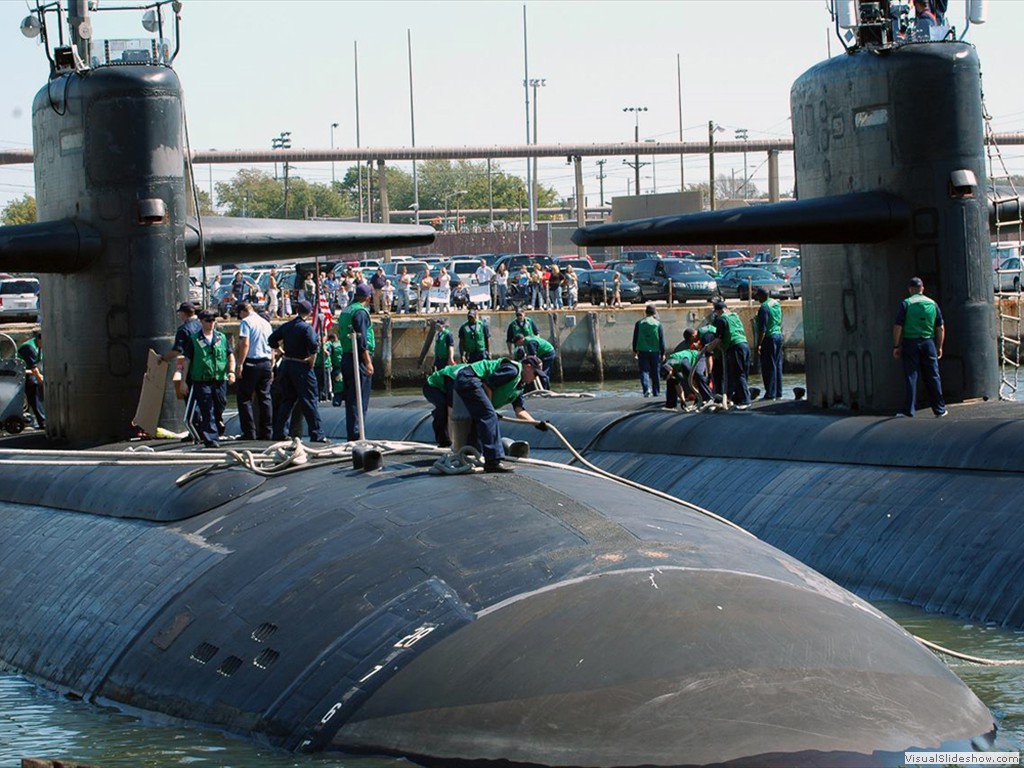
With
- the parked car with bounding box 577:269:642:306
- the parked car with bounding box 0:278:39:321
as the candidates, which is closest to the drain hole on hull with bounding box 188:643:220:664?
the parked car with bounding box 0:278:39:321

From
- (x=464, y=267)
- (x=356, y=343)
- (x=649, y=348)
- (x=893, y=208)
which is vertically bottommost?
(x=649, y=348)

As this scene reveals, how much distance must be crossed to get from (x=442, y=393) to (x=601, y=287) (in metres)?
38.8

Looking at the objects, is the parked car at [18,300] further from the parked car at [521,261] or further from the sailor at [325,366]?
the sailor at [325,366]

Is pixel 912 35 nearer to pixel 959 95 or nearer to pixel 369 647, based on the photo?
pixel 959 95

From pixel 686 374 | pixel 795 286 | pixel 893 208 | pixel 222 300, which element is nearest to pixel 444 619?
pixel 893 208

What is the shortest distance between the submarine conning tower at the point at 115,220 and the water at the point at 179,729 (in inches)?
154

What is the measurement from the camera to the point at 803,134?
48.1 ft

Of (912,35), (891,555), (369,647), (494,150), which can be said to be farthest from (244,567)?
(494,150)

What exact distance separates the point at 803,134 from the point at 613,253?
221 feet

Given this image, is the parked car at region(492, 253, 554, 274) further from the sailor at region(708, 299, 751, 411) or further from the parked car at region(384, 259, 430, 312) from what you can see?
the sailor at region(708, 299, 751, 411)

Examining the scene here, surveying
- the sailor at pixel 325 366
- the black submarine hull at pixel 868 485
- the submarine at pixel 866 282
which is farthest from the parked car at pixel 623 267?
the submarine at pixel 866 282

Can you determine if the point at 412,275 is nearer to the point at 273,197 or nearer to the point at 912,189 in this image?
the point at 912,189

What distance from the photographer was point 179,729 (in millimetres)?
8188

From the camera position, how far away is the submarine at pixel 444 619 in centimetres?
664
